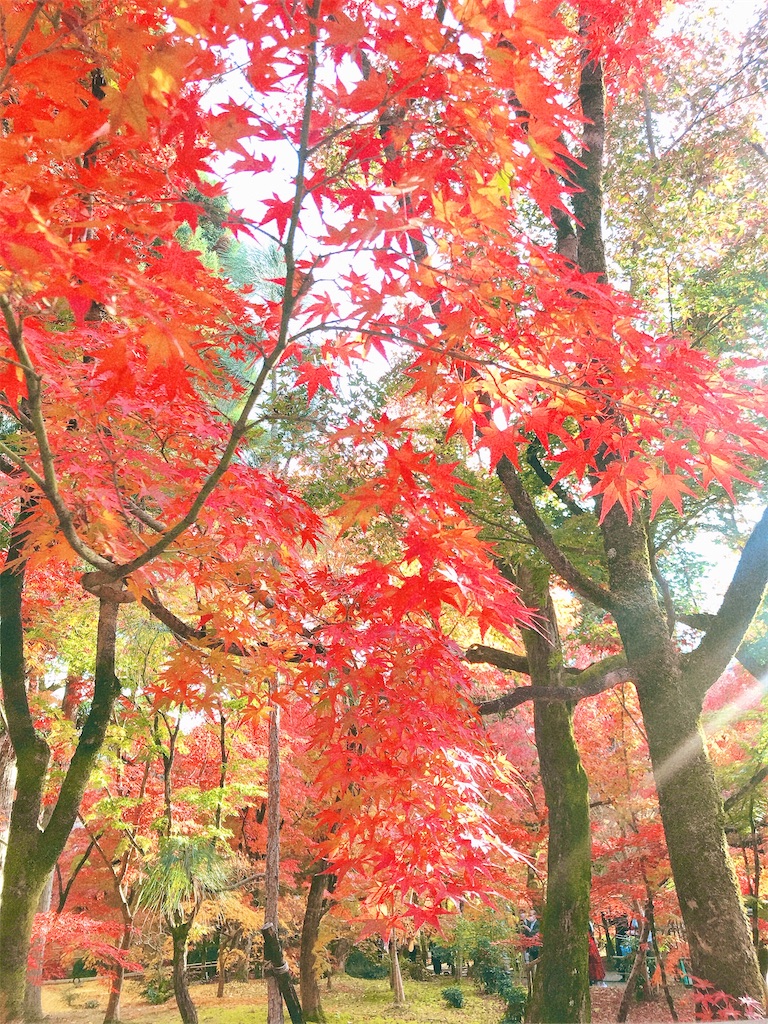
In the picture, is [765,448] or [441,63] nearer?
[441,63]

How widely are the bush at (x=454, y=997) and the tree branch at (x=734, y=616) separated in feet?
38.3

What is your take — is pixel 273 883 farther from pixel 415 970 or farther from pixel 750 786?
pixel 415 970

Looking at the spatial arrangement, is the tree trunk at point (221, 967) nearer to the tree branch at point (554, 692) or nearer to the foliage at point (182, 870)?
the foliage at point (182, 870)

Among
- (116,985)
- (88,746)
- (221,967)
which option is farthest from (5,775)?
(221,967)

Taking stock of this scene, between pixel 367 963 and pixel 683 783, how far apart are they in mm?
16864

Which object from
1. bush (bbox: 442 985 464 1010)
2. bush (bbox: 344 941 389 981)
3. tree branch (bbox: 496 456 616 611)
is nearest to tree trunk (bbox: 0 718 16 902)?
tree branch (bbox: 496 456 616 611)

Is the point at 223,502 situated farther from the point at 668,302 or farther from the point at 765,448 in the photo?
the point at 668,302

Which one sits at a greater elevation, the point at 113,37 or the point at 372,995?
the point at 113,37

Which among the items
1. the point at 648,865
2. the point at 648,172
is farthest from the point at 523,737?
the point at 648,172

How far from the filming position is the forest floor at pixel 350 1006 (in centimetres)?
1088

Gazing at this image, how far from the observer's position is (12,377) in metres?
1.74

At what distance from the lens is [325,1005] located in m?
13.2

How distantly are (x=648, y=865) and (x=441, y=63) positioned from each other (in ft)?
28.9

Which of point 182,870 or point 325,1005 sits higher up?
point 182,870
